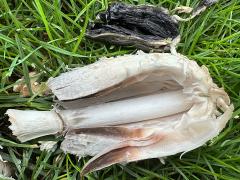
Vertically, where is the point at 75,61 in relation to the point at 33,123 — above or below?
above

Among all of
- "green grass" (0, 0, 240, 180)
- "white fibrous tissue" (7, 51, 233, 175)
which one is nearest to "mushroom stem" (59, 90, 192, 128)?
"white fibrous tissue" (7, 51, 233, 175)

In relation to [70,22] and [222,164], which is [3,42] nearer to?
[70,22]

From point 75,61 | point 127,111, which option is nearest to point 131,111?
point 127,111

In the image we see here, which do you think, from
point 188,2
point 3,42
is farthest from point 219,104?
point 3,42

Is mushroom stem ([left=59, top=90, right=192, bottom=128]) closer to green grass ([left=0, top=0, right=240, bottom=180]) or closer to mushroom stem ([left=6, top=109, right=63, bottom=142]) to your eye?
mushroom stem ([left=6, top=109, right=63, bottom=142])

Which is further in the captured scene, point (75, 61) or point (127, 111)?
point (75, 61)

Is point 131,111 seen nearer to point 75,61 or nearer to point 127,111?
point 127,111

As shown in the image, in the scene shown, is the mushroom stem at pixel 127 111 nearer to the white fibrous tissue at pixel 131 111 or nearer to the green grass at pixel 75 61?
the white fibrous tissue at pixel 131 111
